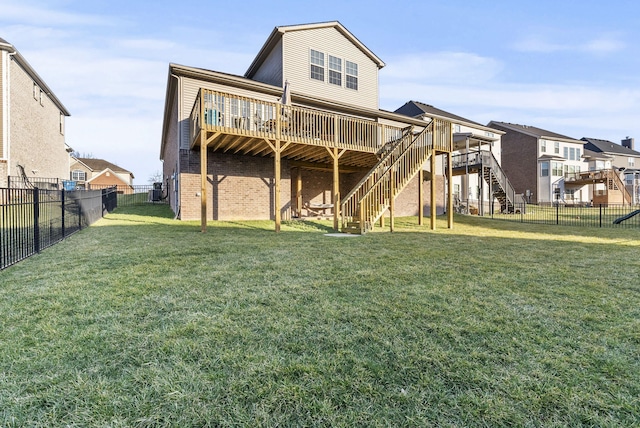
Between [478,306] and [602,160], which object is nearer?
[478,306]

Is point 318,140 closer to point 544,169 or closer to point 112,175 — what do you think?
point 544,169

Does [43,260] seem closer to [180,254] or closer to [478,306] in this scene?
[180,254]

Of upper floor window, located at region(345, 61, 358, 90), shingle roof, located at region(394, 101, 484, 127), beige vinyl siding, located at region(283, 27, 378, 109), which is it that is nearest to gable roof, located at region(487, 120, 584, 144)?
shingle roof, located at region(394, 101, 484, 127)

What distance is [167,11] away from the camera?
10.3 meters

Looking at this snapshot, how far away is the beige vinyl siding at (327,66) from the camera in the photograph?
570 inches

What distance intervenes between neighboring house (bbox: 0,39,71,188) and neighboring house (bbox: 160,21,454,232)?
304 inches

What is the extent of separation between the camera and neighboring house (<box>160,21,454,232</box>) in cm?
989

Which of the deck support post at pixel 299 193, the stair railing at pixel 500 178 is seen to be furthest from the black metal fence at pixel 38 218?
the stair railing at pixel 500 178

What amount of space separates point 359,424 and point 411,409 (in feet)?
0.99

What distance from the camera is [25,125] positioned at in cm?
1786

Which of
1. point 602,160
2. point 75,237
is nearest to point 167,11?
point 75,237

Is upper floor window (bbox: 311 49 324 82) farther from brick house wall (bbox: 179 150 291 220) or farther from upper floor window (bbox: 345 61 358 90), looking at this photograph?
brick house wall (bbox: 179 150 291 220)

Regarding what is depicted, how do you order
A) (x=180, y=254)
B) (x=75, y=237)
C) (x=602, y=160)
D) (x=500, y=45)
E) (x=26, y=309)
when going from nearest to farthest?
1. (x=26, y=309)
2. (x=180, y=254)
3. (x=75, y=237)
4. (x=500, y=45)
5. (x=602, y=160)

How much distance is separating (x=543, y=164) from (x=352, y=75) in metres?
26.3
